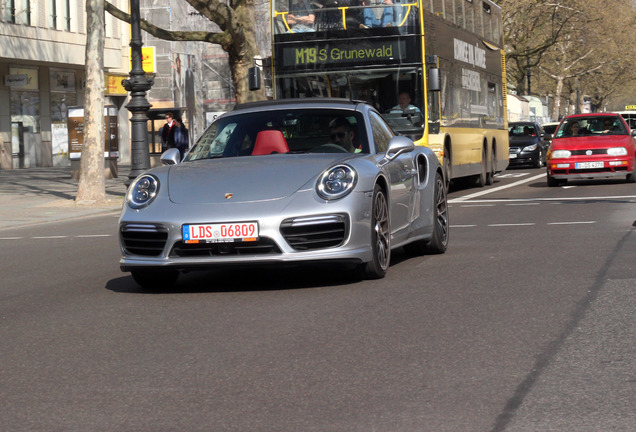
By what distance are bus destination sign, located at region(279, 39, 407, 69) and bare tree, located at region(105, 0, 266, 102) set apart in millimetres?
7104

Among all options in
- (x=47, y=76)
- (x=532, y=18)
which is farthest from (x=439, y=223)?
(x=532, y=18)

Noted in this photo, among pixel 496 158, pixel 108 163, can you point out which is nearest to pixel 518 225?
pixel 496 158

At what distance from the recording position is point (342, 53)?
20.0 meters

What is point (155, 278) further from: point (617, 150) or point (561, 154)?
point (617, 150)

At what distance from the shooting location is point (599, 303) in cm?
715

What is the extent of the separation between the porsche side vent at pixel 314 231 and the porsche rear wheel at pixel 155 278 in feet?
3.52

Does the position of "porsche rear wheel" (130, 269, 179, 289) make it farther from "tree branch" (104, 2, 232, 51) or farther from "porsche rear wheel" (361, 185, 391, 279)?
"tree branch" (104, 2, 232, 51)

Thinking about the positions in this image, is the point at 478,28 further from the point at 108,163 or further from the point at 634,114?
the point at 634,114

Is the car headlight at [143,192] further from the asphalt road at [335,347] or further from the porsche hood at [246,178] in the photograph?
the asphalt road at [335,347]

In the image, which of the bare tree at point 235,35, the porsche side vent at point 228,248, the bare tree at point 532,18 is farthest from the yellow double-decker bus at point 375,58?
the bare tree at point 532,18

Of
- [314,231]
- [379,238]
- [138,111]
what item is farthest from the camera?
[138,111]

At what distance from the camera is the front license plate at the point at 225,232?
25.7ft

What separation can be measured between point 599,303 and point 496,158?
67.0 feet

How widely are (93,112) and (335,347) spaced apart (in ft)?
57.5
